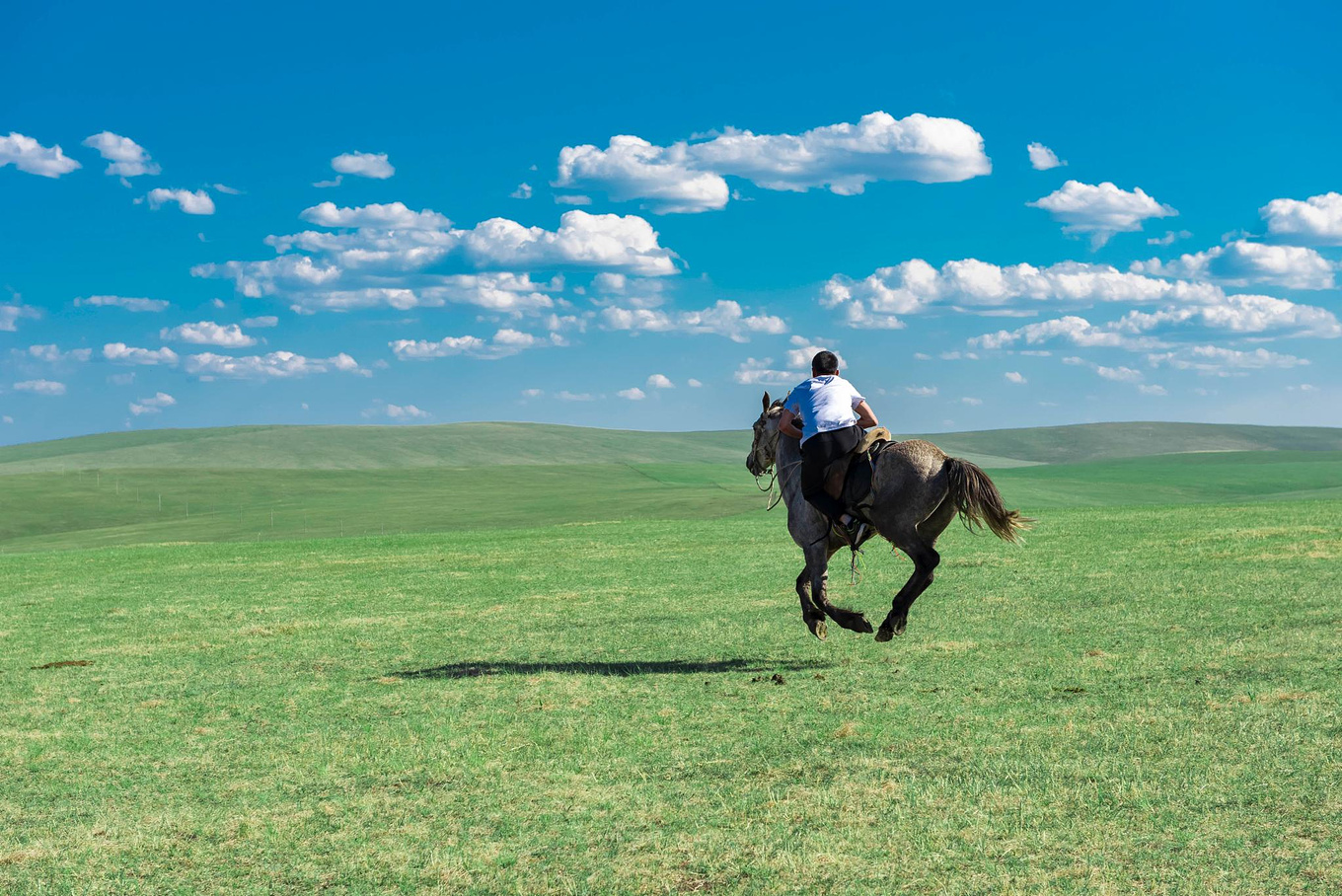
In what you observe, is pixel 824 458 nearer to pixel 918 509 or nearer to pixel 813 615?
pixel 918 509

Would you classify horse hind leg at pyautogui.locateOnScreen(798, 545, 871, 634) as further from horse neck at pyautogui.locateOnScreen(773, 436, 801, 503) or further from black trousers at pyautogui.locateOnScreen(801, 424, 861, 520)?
horse neck at pyautogui.locateOnScreen(773, 436, 801, 503)

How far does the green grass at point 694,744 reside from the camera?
5844mm

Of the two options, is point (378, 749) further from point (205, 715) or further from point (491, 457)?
point (491, 457)

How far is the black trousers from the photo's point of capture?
41.0 feet

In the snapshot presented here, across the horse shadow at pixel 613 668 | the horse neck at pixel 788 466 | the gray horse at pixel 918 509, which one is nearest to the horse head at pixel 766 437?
the horse neck at pixel 788 466

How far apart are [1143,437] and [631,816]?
18306cm

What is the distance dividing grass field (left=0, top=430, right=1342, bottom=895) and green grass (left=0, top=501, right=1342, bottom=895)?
0.04 m

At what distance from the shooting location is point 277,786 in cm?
771

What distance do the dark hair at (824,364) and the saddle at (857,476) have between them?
947 mm

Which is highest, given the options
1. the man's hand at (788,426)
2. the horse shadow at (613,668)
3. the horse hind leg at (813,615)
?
the man's hand at (788,426)

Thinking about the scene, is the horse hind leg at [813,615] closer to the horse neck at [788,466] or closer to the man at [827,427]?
the man at [827,427]

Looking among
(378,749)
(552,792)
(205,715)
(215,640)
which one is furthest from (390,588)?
(552,792)

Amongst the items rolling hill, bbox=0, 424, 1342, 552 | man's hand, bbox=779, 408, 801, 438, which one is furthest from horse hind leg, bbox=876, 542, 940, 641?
rolling hill, bbox=0, 424, 1342, 552

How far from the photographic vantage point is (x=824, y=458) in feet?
41.1
